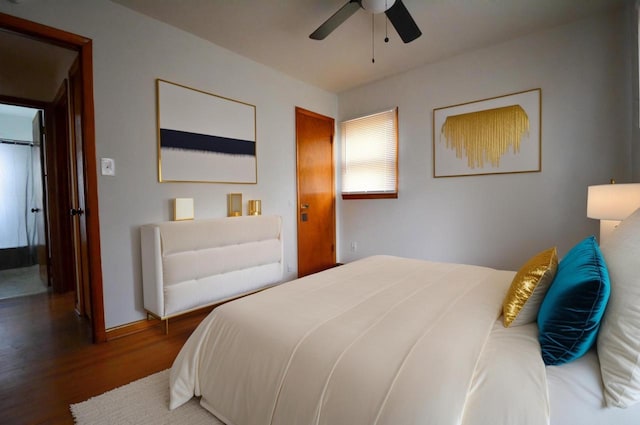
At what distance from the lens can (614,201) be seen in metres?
1.79

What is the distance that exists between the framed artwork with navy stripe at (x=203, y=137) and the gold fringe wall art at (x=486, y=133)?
7.45ft

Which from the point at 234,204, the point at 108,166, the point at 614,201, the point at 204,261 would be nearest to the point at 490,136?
the point at 614,201

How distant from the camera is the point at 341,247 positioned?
14.6 feet

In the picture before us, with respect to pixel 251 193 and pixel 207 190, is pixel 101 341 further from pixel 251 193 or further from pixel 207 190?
pixel 251 193

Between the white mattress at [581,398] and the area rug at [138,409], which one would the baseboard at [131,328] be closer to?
the area rug at [138,409]

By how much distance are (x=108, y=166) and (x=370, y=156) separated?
9.76 feet

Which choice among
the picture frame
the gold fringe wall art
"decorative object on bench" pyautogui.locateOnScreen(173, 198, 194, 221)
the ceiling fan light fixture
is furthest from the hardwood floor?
the gold fringe wall art

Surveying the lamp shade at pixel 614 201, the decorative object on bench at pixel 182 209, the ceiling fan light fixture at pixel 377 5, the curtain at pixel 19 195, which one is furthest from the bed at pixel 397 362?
the curtain at pixel 19 195

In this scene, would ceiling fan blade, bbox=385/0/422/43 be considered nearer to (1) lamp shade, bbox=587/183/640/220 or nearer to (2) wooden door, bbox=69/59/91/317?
(1) lamp shade, bbox=587/183/640/220

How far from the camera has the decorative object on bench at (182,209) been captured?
2.59 metres

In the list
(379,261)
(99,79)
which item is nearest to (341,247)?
(379,261)

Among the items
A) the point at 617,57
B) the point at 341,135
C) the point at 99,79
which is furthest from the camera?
the point at 341,135

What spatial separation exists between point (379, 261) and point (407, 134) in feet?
6.71

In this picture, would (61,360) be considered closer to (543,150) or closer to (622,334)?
(622,334)
